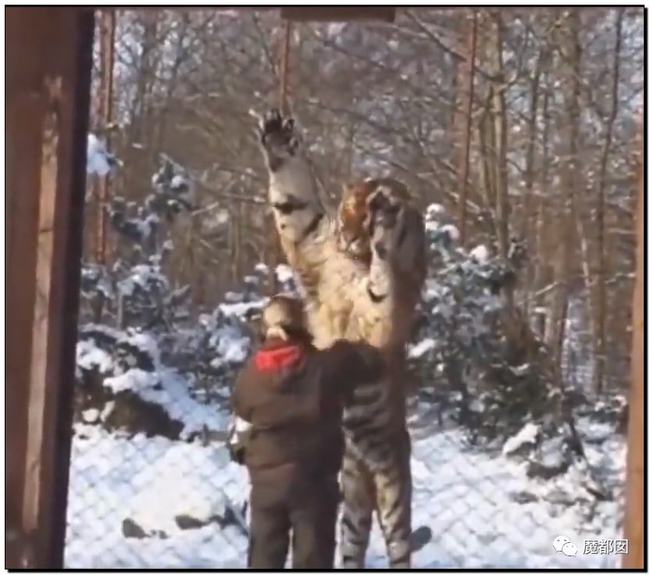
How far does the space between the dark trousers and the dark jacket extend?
4 centimetres

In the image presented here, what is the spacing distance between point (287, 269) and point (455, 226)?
1.32 feet

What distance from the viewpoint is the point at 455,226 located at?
8.71 ft

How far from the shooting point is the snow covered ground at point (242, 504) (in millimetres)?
2611

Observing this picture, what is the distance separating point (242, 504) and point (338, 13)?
1.16 metres

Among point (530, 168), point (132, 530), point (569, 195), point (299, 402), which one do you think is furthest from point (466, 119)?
point (132, 530)

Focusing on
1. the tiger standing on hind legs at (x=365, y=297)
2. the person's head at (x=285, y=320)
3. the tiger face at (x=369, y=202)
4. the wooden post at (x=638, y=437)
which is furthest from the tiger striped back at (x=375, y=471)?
the wooden post at (x=638, y=437)

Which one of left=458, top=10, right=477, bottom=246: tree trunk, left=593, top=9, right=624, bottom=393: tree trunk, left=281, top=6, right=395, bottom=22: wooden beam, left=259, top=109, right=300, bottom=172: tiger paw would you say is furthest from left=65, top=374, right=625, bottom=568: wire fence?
left=281, top=6, right=395, bottom=22: wooden beam

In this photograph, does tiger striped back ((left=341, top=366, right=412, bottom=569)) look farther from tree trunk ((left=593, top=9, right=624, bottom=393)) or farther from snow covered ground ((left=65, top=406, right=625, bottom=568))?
tree trunk ((left=593, top=9, right=624, bottom=393))

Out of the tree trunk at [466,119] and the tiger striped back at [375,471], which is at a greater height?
the tree trunk at [466,119]

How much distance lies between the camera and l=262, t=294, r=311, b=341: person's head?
265 cm

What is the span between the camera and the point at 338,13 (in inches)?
105

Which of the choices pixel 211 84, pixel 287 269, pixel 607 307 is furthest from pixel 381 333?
pixel 211 84

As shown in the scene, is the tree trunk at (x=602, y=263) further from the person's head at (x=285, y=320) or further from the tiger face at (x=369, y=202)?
the person's head at (x=285, y=320)

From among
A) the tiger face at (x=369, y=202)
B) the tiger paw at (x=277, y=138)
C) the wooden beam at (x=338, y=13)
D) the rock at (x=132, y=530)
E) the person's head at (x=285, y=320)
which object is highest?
the wooden beam at (x=338, y=13)
